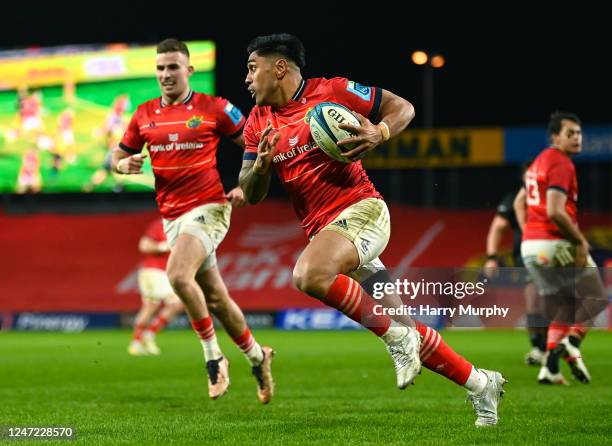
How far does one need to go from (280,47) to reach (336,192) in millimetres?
878

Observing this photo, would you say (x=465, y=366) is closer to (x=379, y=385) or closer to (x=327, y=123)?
(x=327, y=123)

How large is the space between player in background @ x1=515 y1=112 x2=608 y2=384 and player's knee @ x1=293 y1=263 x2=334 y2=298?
3612 millimetres

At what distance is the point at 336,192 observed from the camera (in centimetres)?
609

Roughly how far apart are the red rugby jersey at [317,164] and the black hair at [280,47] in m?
0.21

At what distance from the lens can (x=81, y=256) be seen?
1160 inches

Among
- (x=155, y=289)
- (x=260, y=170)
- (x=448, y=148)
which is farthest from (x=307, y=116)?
(x=448, y=148)

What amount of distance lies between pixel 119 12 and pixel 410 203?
946 cm

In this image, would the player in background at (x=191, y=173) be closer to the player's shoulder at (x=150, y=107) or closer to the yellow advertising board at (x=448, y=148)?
the player's shoulder at (x=150, y=107)

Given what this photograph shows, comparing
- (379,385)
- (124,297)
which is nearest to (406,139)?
(124,297)

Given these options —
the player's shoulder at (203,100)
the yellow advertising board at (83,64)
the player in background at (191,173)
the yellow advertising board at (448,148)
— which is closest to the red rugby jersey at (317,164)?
the player in background at (191,173)

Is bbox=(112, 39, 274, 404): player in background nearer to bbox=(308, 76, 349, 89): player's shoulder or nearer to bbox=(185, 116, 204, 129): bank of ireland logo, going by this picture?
bbox=(185, 116, 204, 129): bank of ireland logo

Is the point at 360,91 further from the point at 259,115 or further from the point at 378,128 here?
the point at 259,115

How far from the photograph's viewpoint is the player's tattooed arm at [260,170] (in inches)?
227

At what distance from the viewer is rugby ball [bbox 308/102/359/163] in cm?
567
